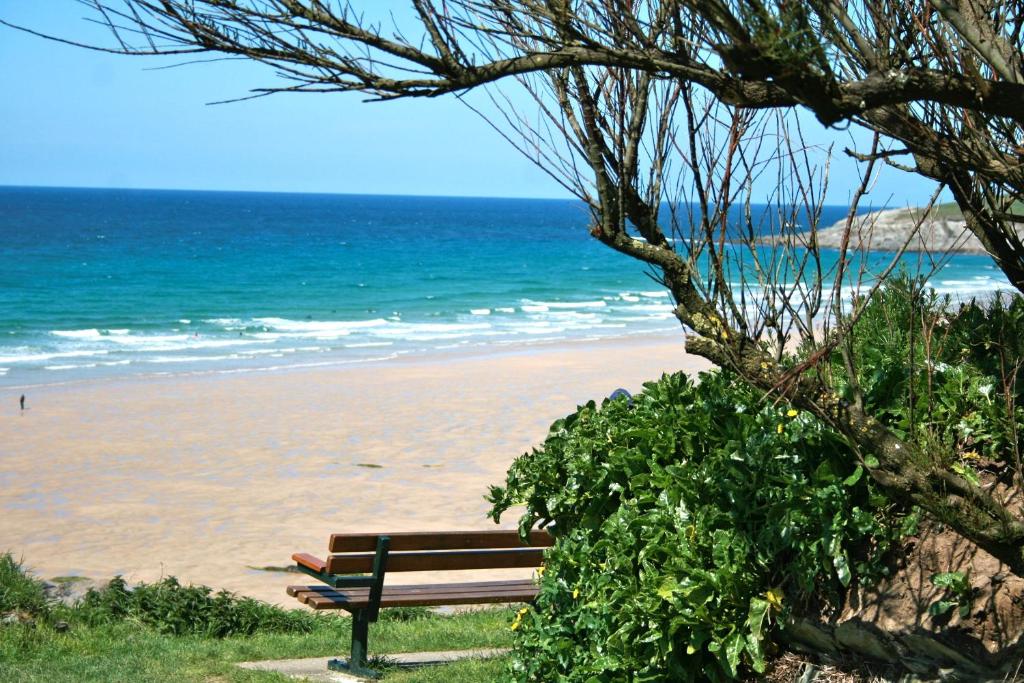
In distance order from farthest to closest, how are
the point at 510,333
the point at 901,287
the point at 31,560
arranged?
the point at 510,333 < the point at 31,560 < the point at 901,287

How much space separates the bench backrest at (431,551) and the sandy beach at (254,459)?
298 cm

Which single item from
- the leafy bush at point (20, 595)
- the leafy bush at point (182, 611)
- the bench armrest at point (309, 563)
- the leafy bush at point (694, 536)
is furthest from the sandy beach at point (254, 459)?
the leafy bush at point (694, 536)

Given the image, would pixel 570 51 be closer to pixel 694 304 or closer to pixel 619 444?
pixel 694 304

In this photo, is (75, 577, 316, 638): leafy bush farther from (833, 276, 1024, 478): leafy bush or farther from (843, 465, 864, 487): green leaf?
(843, 465, 864, 487): green leaf

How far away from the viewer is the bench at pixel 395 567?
20.9ft

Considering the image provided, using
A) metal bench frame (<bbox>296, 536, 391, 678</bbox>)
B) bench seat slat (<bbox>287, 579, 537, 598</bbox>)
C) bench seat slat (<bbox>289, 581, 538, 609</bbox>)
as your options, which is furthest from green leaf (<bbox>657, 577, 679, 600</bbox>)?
bench seat slat (<bbox>287, 579, 537, 598</bbox>)

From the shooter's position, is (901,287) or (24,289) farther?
(24,289)

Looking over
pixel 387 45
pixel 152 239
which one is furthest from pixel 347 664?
pixel 152 239

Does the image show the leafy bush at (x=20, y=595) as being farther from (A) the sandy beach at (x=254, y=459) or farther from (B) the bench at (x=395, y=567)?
(B) the bench at (x=395, y=567)

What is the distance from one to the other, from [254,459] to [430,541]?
28.2 feet

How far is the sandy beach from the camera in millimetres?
10773

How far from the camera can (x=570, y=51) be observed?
3164 mm

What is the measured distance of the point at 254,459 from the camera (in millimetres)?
14672

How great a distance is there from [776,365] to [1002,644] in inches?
48.3
